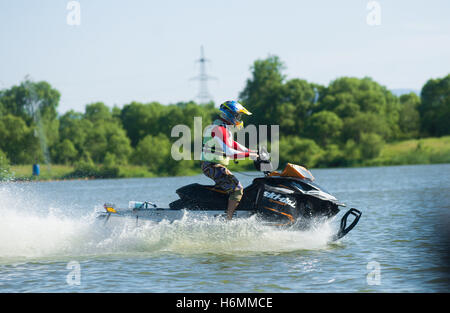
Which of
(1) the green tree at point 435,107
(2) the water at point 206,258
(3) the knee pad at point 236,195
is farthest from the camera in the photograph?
(1) the green tree at point 435,107

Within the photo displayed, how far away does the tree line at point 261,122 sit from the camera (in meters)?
64.9

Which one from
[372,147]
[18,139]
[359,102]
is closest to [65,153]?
[18,139]

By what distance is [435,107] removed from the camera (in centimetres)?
8069

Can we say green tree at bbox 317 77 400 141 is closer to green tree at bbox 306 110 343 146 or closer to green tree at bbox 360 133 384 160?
green tree at bbox 306 110 343 146

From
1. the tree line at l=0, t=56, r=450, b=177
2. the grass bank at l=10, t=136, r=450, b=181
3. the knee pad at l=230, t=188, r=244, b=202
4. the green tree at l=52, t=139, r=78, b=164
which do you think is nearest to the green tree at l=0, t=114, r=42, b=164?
the tree line at l=0, t=56, r=450, b=177

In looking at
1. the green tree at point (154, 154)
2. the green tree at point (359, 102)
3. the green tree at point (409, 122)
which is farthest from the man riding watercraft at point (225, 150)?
the green tree at point (409, 122)

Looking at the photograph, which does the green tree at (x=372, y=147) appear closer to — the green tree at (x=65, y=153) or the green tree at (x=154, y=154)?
the green tree at (x=154, y=154)

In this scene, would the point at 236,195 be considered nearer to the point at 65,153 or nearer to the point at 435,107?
the point at 65,153

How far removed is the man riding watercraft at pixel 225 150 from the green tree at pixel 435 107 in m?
71.8

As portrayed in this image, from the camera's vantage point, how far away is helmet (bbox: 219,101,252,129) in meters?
8.05

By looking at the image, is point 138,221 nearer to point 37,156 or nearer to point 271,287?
point 271,287

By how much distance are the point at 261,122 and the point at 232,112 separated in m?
78.3
